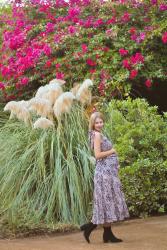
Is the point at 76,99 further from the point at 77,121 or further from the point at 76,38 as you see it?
the point at 76,38

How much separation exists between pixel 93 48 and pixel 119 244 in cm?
478

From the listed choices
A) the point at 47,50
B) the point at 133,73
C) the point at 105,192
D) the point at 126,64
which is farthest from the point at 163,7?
the point at 105,192

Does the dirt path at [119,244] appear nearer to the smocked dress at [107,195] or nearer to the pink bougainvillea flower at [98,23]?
the smocked dress at [107,195]

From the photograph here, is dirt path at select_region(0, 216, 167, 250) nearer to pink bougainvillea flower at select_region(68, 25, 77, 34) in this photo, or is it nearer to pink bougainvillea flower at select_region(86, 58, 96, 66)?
pink bougainvillea flower at select_region(86, 58, 96, 66)

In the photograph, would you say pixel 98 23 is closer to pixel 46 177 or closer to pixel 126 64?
pixel 126 64

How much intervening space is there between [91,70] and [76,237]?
3.93 meters

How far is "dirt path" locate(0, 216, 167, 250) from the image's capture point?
579 centimetres

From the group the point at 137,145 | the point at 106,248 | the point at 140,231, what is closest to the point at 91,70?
the point at 137,145

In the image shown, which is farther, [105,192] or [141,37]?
[141,37]

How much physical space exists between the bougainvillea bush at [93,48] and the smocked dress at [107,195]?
336cm

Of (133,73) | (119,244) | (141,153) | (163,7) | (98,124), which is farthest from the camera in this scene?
(163,7)

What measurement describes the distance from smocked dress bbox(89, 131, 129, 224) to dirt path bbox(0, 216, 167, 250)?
0.89 ft

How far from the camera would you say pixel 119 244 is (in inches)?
232

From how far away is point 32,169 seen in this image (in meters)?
7.55
